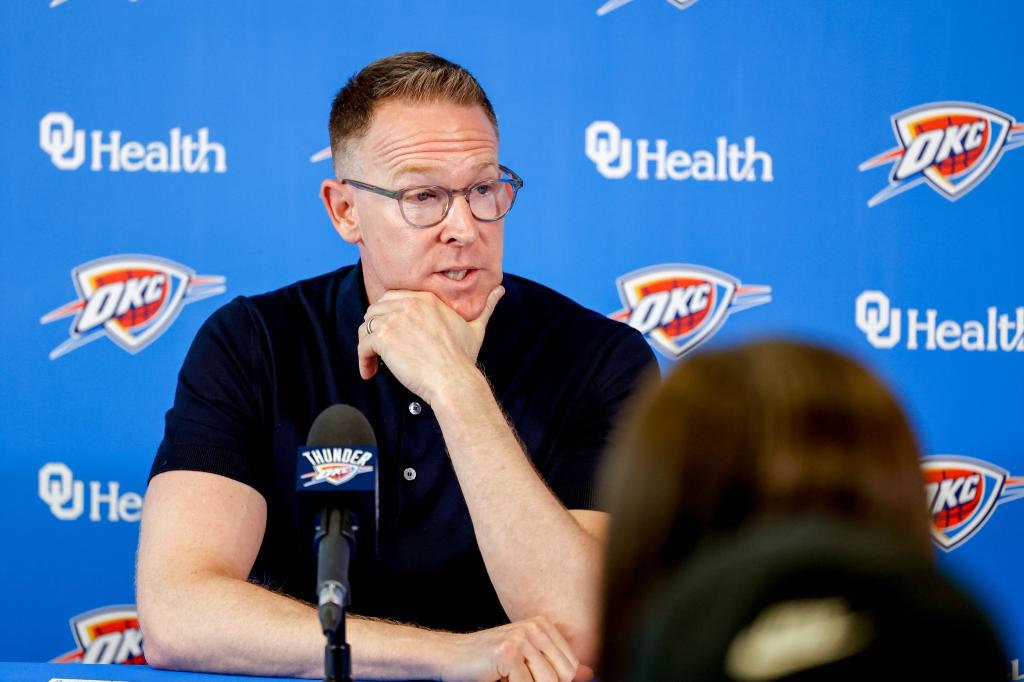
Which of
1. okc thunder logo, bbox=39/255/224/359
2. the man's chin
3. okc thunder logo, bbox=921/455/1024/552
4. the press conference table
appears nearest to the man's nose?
the man's chin

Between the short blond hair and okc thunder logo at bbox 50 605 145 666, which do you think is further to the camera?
okc thunder logo at bbox 50 605 145 666

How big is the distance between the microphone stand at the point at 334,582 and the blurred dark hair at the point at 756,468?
1.37 ft

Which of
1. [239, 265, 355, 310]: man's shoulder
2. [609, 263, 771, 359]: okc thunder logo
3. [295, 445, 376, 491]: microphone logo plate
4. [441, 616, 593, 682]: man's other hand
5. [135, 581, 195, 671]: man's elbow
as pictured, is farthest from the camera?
[609, 263, 771, 359]: okc thunder logo

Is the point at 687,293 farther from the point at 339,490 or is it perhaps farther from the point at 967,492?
the point at 339,490

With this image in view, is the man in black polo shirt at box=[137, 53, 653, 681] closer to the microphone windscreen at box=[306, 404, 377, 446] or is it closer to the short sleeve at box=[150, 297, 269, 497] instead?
the short sleeve at box=[150, 297, 269, 497]

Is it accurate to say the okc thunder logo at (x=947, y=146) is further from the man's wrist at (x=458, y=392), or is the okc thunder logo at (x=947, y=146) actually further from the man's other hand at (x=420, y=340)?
the man's wrist at (x=458, y=392)

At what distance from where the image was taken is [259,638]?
161 centimetres

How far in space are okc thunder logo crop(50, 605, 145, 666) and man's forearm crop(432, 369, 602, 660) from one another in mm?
1475

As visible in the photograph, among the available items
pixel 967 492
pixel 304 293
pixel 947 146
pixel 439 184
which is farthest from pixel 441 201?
pixel 967 492

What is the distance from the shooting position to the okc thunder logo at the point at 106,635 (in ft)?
9.29

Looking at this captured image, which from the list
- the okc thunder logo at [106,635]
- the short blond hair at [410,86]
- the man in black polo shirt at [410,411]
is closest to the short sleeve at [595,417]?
the man in black polo shirt at [410,411]

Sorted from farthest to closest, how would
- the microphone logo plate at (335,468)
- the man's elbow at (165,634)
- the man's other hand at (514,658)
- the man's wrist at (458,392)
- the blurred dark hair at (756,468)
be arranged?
1. the man's wrist at (458,392)
2. the man's elbow at (165,634)
3. the man's other hand at (514,658)
4. the microphone logo plate at (335,468)
5. the blurred dark hair at (756,468)

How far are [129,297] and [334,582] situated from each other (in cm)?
207

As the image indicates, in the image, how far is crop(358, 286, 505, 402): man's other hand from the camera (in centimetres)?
187
